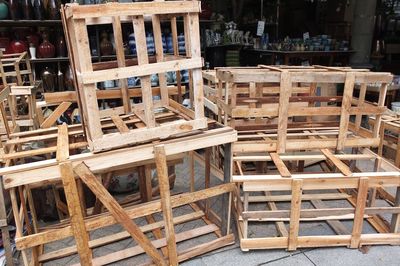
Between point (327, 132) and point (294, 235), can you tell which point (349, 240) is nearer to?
point (294, 235)

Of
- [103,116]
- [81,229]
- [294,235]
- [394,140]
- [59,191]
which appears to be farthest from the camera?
[394,140]

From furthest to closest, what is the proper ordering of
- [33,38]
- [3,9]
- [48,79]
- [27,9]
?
[48,79] → [33,38] → [27,9] → [3,9]

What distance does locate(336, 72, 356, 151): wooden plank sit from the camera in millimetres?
2973

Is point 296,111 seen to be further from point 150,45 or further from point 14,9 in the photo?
point 14,9

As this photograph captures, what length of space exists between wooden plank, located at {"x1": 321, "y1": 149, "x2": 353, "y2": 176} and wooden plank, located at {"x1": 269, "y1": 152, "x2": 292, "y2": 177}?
45cm

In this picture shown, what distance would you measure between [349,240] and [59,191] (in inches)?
115

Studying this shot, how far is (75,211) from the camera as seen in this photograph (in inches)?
91.2

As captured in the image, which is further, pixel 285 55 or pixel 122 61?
pixel 285 55

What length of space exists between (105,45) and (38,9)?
1.26 metres

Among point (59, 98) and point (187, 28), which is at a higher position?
point (187, 28)

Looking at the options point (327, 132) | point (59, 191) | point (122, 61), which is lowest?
point (59, 191)

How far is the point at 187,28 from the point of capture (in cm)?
245

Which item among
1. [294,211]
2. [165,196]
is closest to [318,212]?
[294,211]

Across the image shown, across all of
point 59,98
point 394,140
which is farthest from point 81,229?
point 394,140
